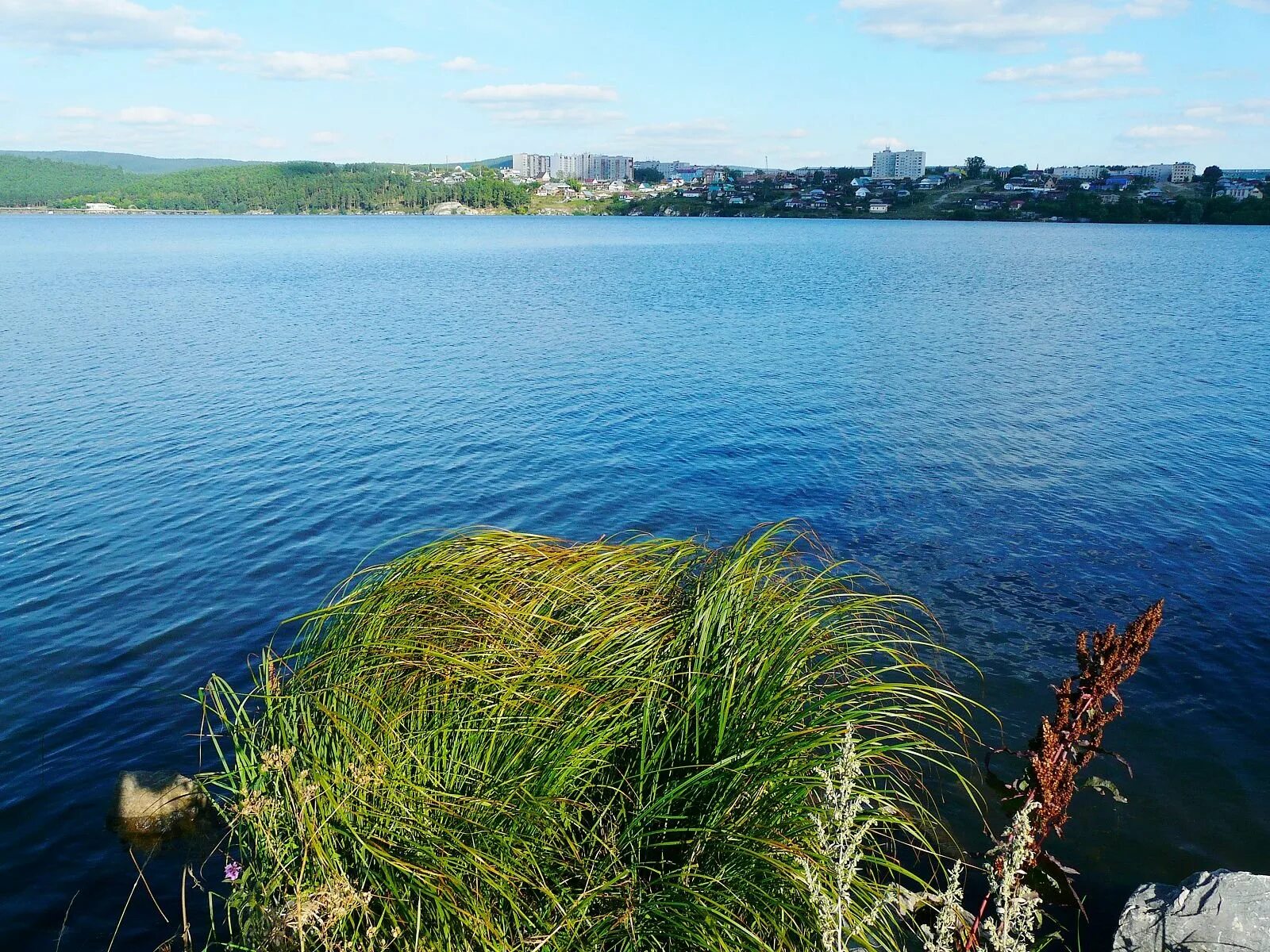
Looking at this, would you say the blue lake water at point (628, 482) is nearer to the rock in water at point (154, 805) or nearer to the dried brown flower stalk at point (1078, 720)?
the rock in water at point (154, 805)

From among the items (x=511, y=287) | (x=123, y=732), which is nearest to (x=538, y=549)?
(x=123, y=732)

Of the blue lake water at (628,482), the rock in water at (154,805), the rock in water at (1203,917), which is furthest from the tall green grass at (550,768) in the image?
the blue lake water at (628,482)

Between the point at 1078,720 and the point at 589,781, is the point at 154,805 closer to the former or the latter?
the point at 589,781

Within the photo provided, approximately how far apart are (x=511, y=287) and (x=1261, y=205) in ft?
603

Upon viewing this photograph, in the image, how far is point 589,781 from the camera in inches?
257

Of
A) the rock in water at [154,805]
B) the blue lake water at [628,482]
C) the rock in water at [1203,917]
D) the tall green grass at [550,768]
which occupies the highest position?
the tall green grass at [550,768]

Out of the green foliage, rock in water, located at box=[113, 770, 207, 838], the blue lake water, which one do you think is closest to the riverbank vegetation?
rock in water, located at box=[113, 770, 207, 838]

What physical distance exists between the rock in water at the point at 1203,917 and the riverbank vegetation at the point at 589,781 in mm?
2811

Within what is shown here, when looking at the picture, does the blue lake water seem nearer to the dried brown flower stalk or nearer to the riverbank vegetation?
the dried brown flower stalk

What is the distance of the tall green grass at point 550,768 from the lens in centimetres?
536

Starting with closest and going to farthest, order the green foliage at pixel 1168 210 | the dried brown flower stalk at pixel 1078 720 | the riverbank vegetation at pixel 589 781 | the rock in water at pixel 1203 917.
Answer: the riverbank vegetation at pixel 589 781, the dried brown flower stalk at pixel 1078 720, the rock in water at pixel 1203 917, the green foliage at pixel 1168 210

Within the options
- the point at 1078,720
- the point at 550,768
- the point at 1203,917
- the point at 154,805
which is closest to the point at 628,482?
the point at 154,805

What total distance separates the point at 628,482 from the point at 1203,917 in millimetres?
18946

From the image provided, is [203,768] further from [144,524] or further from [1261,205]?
[1261,205]
